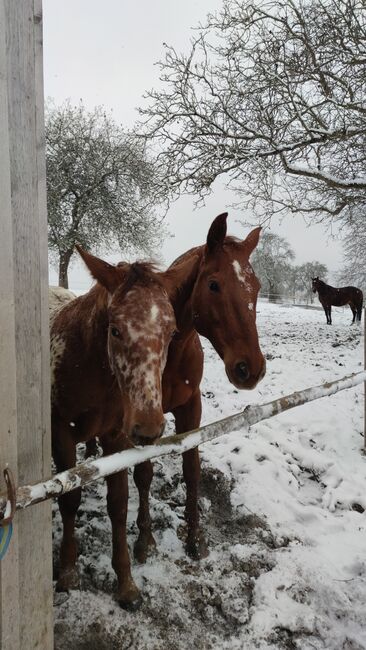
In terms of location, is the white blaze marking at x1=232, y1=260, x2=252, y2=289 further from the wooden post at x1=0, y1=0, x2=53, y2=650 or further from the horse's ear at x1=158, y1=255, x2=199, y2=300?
the wooden post at x1=0, y1=0, x2=53, y2=650

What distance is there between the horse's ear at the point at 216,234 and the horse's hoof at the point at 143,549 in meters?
2.19

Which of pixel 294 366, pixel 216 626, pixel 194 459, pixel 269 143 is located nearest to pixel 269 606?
pixel 216 626

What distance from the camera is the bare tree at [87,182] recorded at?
16.0 meters

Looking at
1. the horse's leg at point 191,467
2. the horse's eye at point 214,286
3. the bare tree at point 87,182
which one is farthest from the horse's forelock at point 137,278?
the bare tree at point 87,182

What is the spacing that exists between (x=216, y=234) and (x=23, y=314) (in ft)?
5.00

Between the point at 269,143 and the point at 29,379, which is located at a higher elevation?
the point at 269,143

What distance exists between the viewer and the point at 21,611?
4.60 feet

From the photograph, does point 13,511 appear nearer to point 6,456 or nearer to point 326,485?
point 6,456

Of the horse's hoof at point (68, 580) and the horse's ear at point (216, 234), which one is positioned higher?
the horse's ear at point (216, 234)

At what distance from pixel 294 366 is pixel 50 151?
47.0 feet

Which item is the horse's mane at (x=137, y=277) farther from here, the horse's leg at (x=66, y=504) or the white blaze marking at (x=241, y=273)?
the horse's leg at (x=66, y=504)

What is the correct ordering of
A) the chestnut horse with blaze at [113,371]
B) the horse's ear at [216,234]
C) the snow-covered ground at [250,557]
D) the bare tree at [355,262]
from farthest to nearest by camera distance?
1. the bare tree at [355,262]
2. the horse's ear at [216,234]
3. the snow-covered ground at [250,557]
4. the chestnut horse with blaze at [113,371]

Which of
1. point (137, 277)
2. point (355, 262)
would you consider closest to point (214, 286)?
point (137, 277)

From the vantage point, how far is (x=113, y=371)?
5.71 feet
